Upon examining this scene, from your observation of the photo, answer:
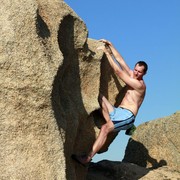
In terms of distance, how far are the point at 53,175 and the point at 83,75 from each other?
269cm

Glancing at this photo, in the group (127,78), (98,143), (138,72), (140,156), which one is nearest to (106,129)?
(98,143)

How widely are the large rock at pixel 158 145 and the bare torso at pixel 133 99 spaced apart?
3500 mm

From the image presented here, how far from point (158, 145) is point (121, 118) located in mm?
4086

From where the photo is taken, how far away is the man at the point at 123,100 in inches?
357

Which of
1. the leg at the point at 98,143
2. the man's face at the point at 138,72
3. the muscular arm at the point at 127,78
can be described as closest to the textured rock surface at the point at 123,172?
the leg at the point at 98,143

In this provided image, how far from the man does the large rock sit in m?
3.49

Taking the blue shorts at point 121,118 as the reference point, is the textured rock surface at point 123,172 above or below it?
below

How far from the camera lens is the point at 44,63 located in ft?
23.1

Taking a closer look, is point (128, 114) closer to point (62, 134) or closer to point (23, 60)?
point (62, 134)

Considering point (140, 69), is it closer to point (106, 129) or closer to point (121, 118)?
point (121, 118)

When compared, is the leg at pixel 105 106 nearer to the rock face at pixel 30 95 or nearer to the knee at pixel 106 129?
the knee at pixel 106 129

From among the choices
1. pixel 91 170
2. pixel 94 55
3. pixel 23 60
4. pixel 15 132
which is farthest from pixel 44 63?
pixel 91 170

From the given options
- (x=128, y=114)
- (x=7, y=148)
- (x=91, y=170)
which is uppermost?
(x=128, y=114)

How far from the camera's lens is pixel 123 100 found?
9.55 m
